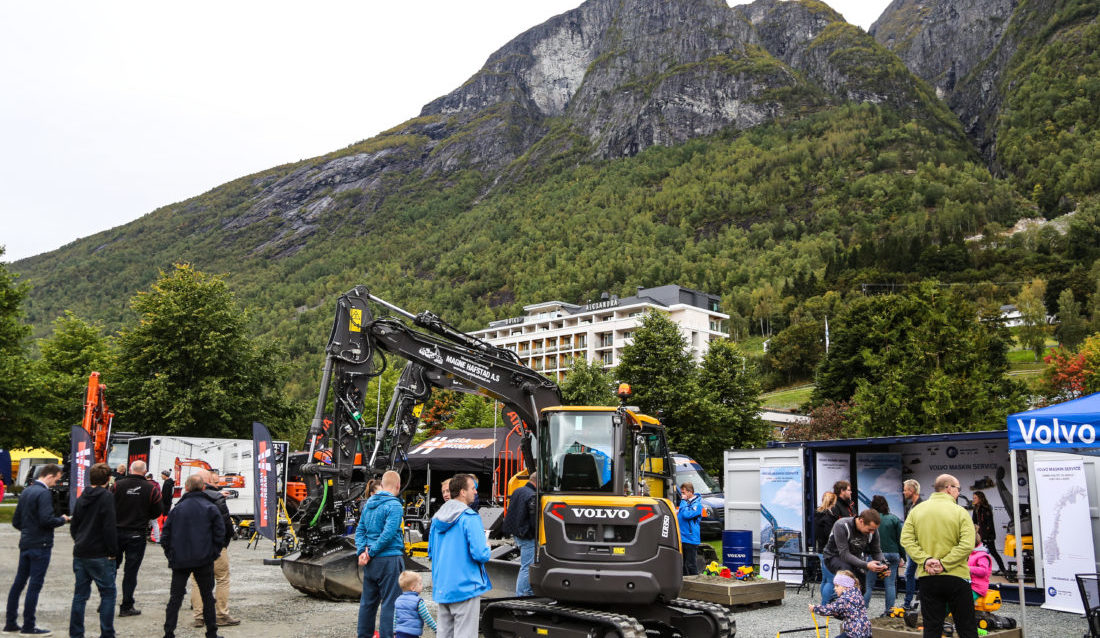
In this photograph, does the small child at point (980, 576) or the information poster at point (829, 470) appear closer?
the small child at point (980, 576)

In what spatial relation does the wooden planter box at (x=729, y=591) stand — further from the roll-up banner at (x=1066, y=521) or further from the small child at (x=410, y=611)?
the small child at (x=410, y=611)

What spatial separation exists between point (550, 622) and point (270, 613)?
4.62 meters

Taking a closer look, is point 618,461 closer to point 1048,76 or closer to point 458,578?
point 458,578

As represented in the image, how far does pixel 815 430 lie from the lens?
142ft

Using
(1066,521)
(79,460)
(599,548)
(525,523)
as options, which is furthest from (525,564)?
(79,460)

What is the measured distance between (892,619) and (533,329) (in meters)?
112

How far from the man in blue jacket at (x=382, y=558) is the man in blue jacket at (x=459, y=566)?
1593 millimetres

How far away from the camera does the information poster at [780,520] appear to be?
14.8 metres

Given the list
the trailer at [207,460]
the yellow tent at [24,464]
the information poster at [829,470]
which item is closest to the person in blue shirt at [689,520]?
the information poster at [829,470]

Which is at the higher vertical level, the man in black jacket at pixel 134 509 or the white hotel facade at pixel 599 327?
the white hotel facade at pixel 599 327

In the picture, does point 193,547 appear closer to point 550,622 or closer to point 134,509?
point 134,509

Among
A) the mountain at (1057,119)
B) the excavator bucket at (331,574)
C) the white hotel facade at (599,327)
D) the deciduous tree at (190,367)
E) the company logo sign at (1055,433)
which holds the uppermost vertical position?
the mountain at (1057,119)

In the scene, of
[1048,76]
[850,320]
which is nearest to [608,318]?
[850,320]

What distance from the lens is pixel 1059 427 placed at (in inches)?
362
